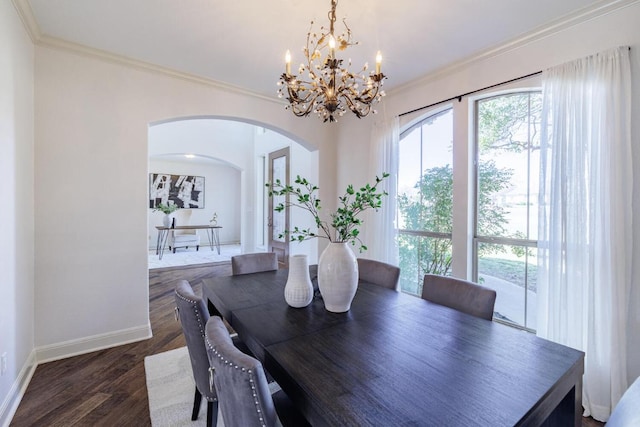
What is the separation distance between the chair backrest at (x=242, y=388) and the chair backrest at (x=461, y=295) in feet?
4.21

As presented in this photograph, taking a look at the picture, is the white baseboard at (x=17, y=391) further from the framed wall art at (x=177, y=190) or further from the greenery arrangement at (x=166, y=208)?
the framed wall art at (x=177, y=190)

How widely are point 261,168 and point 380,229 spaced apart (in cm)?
426

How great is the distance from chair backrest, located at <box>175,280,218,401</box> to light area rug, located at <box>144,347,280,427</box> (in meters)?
0.41

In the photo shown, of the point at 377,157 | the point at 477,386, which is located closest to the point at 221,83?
the point at 377,157

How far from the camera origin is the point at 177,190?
8750 millimetres

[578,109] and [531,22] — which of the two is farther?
[531,22]

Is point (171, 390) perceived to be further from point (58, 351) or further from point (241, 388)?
point (241, 388)

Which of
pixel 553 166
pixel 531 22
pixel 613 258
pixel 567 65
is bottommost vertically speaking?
pixel 613 258

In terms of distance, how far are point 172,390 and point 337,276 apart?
1555 mm

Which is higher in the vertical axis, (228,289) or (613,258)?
(613,258)

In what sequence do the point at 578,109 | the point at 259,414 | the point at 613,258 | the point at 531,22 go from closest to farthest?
the point at 259,414, the point at 613,258, the point at 578,109, the point at 531,22

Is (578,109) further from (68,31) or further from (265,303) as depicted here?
(68,31)

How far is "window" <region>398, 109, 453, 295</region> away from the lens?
2.97 meters

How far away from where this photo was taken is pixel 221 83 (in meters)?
3.18
